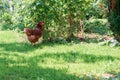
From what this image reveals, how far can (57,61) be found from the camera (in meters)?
8.12

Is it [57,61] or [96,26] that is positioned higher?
[57,61]

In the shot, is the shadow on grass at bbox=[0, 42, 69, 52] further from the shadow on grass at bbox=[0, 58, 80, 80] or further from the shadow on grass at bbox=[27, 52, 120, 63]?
the shadow on grass at bbox=[0, 58, 80, 80]

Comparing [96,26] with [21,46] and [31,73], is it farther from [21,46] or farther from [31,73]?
[31,73]

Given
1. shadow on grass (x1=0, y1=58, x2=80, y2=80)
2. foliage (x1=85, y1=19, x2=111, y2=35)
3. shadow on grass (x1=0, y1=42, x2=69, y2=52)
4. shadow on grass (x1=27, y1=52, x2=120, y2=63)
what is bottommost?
foliage (x1=85, y1=19, x2=111, y2=35)

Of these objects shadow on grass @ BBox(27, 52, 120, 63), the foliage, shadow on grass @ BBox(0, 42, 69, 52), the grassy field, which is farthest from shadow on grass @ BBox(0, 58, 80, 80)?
the foliage

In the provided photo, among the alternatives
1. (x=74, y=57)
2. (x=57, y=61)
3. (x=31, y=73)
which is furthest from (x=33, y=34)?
(x=31, y=73)

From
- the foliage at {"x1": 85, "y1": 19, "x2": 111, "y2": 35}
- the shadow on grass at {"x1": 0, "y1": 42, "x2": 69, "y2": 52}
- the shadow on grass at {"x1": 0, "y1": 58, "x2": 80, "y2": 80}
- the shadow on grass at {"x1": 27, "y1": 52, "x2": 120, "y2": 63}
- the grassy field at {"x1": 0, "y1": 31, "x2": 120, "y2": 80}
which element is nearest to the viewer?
the shadow on grass at {"x1": 0, "y1": 58, "x2": 80, "y2": 80}

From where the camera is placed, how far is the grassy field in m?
6.80

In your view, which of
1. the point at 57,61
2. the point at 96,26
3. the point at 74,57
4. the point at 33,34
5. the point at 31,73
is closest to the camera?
the point at 31,73

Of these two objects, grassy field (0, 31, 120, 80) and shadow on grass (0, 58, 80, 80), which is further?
grassy field (0, 31, 120, 80)

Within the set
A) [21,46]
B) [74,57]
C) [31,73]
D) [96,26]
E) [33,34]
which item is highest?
[31,73]

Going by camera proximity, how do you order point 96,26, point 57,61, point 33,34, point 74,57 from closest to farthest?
point 57,61 < point 74,57 < point 33,34 < point 96,26

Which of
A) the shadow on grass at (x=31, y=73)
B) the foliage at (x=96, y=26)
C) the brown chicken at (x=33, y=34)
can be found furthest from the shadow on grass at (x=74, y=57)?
the foliage at (x=96, y=26)

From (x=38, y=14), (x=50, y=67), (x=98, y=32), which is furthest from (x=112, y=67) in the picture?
(x=98, y=32)
